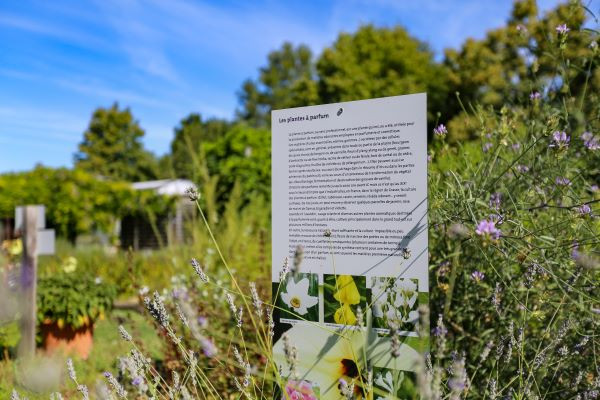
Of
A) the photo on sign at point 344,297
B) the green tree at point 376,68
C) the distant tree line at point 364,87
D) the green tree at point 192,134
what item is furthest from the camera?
the green tree at point 192,134

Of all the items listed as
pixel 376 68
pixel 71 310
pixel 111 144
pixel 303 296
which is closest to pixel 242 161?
pixel 71 310

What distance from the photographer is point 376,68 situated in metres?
20.1

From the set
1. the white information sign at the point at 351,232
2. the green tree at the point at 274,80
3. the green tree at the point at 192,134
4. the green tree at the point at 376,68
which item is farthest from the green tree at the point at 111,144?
the white information sign at the point at 351,232

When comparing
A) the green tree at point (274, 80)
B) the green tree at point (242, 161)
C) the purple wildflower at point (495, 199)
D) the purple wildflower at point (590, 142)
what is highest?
the green tree at point (274, 80)

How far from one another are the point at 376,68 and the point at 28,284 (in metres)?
17.6

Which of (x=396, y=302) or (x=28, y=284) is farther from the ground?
(x=396, y=302)

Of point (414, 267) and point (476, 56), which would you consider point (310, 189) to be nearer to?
point (414, 267)

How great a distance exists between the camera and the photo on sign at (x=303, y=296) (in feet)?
7.68

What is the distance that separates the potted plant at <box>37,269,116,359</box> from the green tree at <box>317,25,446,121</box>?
51.9 feet

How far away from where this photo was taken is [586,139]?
2549 millimetres

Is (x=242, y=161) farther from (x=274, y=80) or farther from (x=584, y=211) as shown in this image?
(x=274, y=80)

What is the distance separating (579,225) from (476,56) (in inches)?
A: 641

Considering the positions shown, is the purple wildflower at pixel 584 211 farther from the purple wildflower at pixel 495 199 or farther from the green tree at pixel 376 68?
the green tree at pixel 376 68

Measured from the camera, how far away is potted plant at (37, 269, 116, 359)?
4434 millimetres
